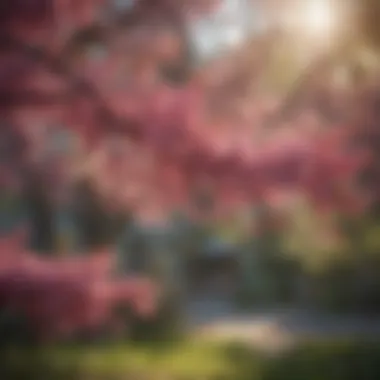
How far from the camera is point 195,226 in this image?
1250 mm

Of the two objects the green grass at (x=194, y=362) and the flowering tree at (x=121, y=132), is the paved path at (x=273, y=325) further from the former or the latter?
the flowering tree at (x=121, y=132)

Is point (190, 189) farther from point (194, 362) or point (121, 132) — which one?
point (194, 362)

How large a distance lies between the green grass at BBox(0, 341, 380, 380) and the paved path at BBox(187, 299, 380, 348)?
0.02 meters

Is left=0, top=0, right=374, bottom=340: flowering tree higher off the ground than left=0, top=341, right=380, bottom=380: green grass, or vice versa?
left=0, top=0, right=374, bottom=340: flowering tree

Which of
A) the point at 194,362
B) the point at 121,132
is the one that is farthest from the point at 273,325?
the point at 121,132

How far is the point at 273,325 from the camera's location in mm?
1231

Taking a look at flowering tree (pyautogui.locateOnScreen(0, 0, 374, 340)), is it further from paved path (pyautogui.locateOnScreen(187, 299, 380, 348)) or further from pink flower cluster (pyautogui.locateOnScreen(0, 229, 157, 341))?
paved path (pyautogui.locateOnScreen(187, 299, 380, 348))

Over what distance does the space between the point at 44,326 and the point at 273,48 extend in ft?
1.94

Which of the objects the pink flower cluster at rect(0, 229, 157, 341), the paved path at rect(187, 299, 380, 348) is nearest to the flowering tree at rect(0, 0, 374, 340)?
the pink flower cluster at rect(0, 229, 157, 341)

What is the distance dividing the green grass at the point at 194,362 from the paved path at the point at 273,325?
0.7 inches

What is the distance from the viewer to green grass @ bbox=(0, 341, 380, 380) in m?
1.22

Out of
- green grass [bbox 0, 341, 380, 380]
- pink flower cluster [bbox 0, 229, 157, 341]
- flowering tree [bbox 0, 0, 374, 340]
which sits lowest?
green grass [bbox 0, 341, 380, 380]

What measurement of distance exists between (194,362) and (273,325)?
0.14 m

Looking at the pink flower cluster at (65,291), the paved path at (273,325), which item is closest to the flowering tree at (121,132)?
the pink flower cluster at (65,291)
